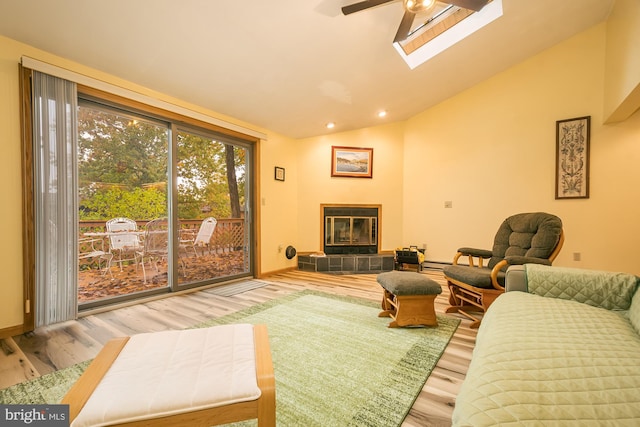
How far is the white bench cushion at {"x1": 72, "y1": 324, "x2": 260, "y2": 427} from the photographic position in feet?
2.55

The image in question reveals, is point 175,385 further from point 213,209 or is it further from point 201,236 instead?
point 213,209

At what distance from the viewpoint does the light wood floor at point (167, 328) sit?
4.53 feet

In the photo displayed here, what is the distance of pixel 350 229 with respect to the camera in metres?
4.81

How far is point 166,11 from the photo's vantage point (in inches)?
73.4

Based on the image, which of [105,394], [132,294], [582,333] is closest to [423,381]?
[582,333]

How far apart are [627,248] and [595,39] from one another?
8.47 feet

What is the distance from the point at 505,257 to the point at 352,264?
8.02 feet

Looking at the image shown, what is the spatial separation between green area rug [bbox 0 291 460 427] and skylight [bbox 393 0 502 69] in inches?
106

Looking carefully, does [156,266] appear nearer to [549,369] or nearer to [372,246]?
[372,246]

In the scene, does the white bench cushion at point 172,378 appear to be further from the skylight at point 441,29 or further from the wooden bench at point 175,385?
the skylight at point 441,29

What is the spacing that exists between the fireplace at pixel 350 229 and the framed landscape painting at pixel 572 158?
2.61 metres

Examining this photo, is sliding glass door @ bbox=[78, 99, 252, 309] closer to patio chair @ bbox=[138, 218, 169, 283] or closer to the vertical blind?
patio chair @ bbox=[138, 218, 169, 283]

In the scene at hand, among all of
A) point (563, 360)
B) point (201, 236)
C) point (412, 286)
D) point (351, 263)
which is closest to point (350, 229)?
point (351, 263)

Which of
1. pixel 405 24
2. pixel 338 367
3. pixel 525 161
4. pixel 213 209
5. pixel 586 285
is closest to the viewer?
pixel 586 285
